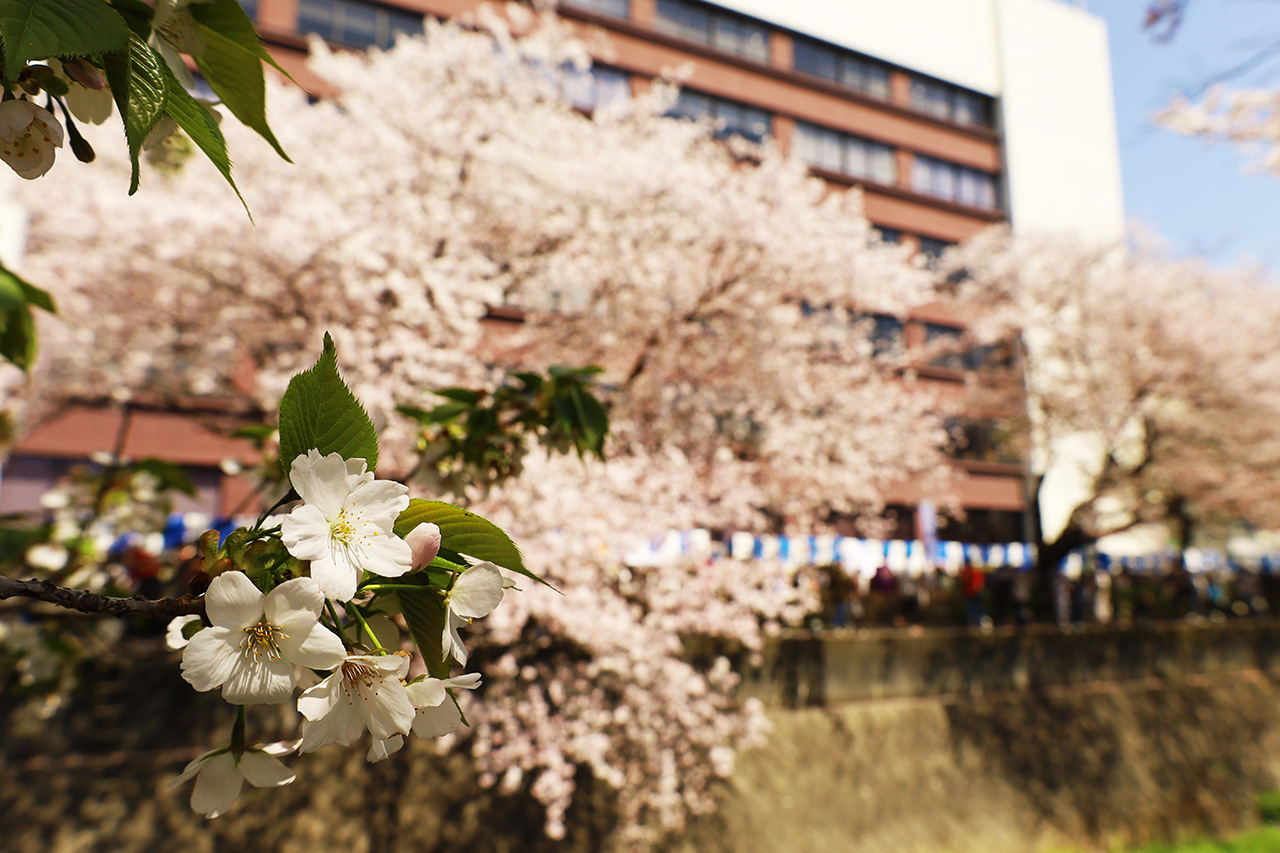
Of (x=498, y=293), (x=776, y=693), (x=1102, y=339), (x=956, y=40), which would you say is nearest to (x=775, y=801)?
(x=776, y=693)

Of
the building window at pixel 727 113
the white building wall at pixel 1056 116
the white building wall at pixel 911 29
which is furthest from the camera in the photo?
the white building wall at pixel 1056 116

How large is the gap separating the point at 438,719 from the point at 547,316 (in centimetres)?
793

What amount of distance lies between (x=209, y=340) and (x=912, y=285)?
9565 millimetres

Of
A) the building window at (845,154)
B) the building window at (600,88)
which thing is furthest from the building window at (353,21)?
the building window at (845,154)

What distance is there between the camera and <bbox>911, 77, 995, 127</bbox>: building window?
2594 centimetres

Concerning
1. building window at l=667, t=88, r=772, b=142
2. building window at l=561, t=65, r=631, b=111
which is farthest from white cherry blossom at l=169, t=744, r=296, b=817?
building window at l=667, t=88, r=772, b=142

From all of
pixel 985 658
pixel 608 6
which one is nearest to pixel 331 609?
pixel 985 658

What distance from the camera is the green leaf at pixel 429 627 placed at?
100cm

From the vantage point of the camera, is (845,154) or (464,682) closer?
(464,682)

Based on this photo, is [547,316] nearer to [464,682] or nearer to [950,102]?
[464,682]

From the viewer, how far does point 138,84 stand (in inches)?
35.2

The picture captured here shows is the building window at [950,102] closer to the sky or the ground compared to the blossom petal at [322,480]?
closer to the sky

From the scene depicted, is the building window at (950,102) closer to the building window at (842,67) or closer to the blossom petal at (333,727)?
the building window at (842,67)

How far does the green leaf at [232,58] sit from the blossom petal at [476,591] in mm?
670
